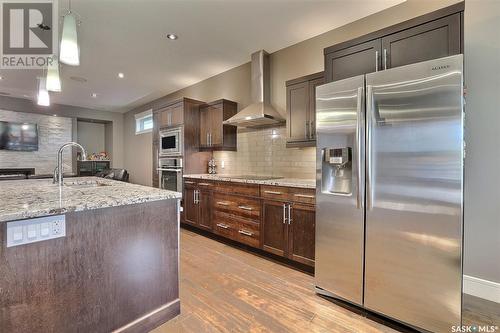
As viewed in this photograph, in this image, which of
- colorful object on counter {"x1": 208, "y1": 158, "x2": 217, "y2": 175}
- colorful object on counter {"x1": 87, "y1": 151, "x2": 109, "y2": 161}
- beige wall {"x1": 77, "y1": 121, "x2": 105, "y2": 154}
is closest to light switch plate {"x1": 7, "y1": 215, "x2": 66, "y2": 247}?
colorful object on counter {"x1": 208, "y1": 158, "x2": 217, "y2": 175}

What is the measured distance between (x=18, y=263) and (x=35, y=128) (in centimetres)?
749

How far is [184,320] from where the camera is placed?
180cm

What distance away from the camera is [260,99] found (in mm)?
3639

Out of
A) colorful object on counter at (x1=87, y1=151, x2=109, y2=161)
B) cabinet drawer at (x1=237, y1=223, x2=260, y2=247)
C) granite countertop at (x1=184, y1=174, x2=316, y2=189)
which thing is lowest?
cabinet drawer at (x1=237, y1=223, x2=260, y2=247)

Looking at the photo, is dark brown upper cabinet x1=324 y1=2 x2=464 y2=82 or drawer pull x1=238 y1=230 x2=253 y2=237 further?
drawer pull x1=238 y1=230 x2=253 y2=237

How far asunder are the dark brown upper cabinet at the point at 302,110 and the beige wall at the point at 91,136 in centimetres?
771

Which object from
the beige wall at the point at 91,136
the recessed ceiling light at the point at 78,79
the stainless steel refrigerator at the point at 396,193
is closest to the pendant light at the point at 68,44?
the stainless steel refrigerator at the point at 396,193

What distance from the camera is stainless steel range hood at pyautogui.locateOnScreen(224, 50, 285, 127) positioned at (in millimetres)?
3447

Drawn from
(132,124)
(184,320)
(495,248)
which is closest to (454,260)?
(495,248)

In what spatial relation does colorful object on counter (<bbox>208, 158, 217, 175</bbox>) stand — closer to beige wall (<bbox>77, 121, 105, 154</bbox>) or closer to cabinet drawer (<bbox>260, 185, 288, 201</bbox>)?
cabinet drawer (<bbox>260, 185, 288, 201</bbox>)

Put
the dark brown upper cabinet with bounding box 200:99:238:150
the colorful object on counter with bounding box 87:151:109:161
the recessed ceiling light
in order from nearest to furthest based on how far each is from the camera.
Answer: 1. the dark brown upper cabinet with bounding box 200:99:238:150
2. the recessed ceiling light
3. the colorful object on counter with bounding box 87:151:109:161

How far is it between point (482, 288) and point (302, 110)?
2.41 metres

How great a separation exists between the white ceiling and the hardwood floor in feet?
9.41

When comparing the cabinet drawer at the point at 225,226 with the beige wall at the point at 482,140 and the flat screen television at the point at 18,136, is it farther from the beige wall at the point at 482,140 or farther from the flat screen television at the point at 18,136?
the flat screen television at the point at 18,136
